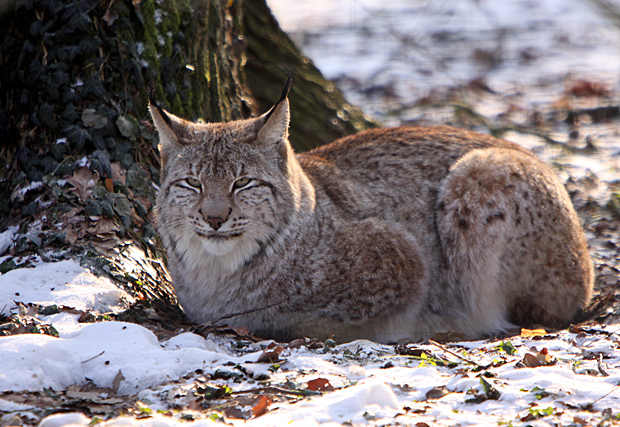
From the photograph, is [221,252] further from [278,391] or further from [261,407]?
[261,407]

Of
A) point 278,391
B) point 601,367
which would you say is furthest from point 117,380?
point 601,367

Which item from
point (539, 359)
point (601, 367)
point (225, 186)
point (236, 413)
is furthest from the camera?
point (225, 186)

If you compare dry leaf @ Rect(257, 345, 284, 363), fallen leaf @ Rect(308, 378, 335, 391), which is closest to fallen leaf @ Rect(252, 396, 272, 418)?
fallen leaf @ Rect(308, 378, 335, 391)

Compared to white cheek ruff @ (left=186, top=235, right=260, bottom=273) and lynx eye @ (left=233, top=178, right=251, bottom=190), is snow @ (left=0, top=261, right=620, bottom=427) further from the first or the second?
lynx eye @ (left=233, top=178, right=251, bottom=190)

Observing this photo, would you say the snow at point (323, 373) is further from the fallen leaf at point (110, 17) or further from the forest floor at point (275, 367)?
the fallen leaf at point (110, 17)

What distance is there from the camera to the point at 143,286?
4527 mm

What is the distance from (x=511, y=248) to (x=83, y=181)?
315 centimetres

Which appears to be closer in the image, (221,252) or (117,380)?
(117,380)

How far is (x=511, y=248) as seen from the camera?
4.52 metres

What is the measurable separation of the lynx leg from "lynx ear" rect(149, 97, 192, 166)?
6.47 feet

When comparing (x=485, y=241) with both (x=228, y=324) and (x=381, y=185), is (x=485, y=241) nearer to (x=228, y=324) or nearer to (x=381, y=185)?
(x=381, y=185)

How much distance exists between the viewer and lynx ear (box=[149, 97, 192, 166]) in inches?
163

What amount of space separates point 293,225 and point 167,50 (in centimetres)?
197

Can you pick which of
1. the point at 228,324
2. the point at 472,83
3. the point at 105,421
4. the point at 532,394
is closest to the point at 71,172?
the point at 228,324
